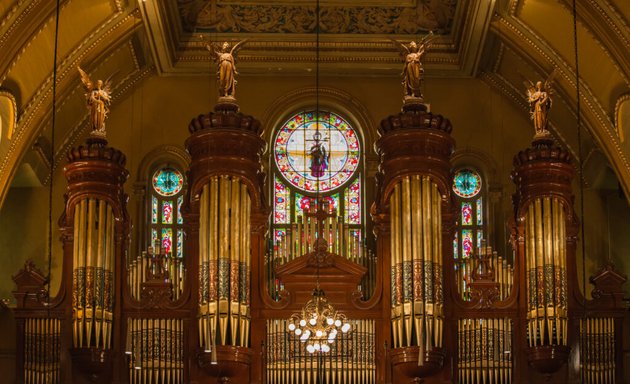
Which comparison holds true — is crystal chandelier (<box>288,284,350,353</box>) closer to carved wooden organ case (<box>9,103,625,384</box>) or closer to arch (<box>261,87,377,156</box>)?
carved wooden organ case (<box>9,103,625,384</box>)

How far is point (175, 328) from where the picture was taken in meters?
21.7

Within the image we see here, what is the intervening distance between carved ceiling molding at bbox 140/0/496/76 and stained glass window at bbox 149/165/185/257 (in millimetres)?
1602

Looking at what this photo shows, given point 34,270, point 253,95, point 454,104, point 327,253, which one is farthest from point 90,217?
point 454,104

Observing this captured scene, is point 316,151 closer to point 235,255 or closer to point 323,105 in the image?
point 323,105

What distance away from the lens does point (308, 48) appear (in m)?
26.1

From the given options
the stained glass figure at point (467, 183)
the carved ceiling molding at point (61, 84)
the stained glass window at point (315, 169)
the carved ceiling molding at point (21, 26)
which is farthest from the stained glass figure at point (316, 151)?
the carved ceiling molding at point (21, 26)

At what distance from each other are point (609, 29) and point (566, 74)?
6.50ft

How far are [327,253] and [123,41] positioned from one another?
16.1 ft

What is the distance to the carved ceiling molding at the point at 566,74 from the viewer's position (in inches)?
928

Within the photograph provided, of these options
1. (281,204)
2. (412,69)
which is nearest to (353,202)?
(281,204)

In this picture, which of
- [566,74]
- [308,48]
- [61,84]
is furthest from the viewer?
[308,48]

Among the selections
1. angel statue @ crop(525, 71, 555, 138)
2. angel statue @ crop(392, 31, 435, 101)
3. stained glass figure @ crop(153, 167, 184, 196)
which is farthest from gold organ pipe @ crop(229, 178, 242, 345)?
stained glass figure @ crop(153, 167, 184, 196)

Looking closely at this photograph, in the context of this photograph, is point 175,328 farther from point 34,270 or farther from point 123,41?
point 123,41

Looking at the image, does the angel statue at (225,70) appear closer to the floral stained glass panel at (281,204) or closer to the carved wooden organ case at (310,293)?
the carved wooden organ case at (310,293)
